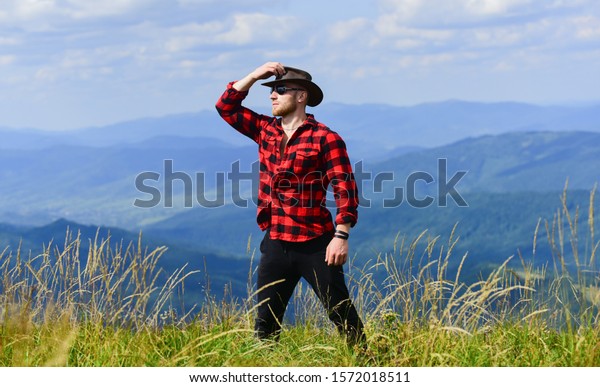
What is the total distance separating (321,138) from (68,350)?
2.06 metres

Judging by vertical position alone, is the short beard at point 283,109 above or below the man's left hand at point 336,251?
above

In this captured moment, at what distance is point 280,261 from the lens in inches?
202

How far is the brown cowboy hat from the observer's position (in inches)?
199

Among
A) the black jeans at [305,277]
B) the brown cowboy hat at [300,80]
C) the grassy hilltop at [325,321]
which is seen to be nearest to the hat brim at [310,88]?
the brown cowboy hat at [300,80]

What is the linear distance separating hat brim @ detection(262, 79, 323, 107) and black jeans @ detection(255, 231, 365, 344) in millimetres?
944

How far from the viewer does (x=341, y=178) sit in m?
4.87

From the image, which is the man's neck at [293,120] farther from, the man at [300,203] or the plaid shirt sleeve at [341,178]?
the plaid shirt sleeve at [341,178]

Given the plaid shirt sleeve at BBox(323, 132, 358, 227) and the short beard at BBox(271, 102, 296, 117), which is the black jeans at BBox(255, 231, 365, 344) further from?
the short beard at BBox(271, 102, 296, 117)

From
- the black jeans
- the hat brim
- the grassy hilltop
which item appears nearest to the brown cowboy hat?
the hat brim

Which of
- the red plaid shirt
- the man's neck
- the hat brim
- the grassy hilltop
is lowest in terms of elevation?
the grassy hilltop

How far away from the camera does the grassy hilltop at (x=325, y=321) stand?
4598mm

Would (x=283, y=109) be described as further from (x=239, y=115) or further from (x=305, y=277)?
(x=305, y=277)
